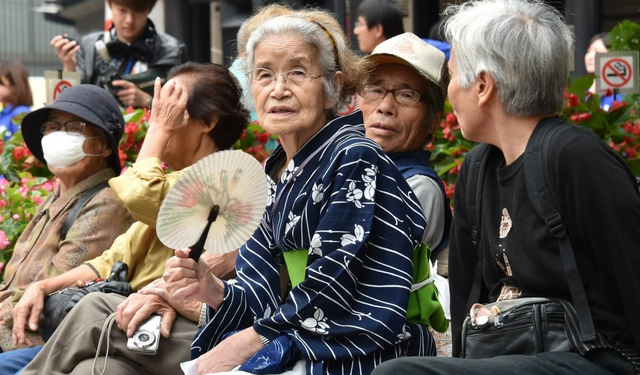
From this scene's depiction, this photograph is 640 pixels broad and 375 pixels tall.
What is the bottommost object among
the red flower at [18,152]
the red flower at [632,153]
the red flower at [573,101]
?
the red flower at [18,152]

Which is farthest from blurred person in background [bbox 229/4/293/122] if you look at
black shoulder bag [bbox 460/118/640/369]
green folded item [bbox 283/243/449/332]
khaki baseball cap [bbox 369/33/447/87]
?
black shoulder bag [bbox 460/118/640/369]

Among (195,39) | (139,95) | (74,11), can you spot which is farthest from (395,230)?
(74,11)

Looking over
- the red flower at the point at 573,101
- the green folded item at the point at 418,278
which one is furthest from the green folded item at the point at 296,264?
the red flower at the point at 573,101

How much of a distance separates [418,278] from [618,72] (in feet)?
13.3

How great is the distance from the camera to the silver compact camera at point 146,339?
3902 millimetres

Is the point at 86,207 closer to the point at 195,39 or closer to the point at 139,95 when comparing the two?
the point at 139,95

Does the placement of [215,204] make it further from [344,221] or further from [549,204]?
[549,204]

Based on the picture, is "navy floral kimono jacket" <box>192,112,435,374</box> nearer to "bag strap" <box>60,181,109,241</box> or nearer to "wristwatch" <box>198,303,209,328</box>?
"wristwatch" <box>198,303,209,328</box>

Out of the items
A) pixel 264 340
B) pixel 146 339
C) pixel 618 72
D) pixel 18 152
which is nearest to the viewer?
pixel 264 340

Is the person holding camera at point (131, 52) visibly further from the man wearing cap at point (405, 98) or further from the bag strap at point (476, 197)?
the bag strap at point (476, 197)

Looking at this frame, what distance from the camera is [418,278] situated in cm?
358

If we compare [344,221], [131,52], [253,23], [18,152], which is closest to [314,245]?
[344,221]

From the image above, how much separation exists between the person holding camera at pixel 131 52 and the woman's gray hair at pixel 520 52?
4478 mm

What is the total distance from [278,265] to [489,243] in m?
0.89
